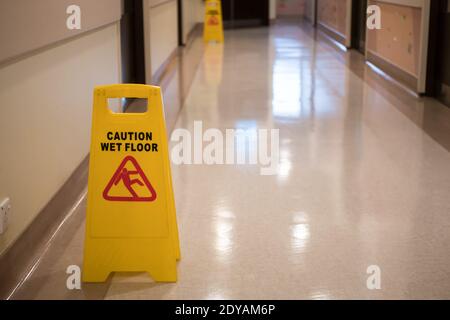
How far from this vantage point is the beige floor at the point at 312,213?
2.77 meters

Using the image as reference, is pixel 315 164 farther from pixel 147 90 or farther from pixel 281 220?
pixel 147 90

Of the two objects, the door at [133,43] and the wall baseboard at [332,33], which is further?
the wall baseboard at [332,33]

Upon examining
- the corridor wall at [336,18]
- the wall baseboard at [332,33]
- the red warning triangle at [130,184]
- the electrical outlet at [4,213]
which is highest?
the corridor wall at [336,18]

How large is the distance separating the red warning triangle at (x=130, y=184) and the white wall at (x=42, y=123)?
0.43m

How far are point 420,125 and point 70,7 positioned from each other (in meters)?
3.27

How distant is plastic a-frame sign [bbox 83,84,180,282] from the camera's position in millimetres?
2709

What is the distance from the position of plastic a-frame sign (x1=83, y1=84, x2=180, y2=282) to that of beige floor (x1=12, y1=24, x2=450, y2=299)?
0.32 feet

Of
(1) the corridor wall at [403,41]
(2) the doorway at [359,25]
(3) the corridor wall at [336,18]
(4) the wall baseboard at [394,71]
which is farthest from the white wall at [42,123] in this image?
(3) the corridor wall at [336,18]

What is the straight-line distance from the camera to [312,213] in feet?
11.9

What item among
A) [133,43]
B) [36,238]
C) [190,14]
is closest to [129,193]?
[36,238]

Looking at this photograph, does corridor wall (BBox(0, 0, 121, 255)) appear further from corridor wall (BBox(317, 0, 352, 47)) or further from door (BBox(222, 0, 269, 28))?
door (BBox(222, 0, 269, 28))

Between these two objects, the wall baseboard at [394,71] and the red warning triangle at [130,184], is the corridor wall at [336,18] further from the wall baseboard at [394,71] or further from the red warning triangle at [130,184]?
the red warning triangle at [130,184]

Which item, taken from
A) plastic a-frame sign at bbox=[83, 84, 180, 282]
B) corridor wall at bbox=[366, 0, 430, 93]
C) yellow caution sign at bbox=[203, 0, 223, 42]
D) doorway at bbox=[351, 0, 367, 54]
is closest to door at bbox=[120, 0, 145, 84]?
corridor wall at bbox=[366, 0, 430, 93]
